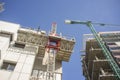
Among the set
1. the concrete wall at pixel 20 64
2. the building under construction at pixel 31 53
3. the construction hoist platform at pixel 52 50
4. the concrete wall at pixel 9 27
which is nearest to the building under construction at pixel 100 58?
the building under construction at pixel 31 53

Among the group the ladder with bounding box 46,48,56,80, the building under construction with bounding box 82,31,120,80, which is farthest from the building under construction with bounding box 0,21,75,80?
the building under construction with bounding box 82,31,120,80

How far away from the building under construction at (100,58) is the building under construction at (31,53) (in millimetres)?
5558

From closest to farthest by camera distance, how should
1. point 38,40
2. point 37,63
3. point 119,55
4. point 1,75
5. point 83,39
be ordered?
point 1,75, point 37,63, point 38,40, point 119,55, point 83,39

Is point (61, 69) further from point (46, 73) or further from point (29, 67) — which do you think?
point (29, 67)

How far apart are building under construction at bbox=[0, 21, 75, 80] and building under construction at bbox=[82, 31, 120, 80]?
18.2ft

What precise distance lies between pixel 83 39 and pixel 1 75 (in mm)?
25502

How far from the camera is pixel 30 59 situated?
23484 millimetres

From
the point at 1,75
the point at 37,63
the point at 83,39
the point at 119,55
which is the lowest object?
the point at 1,75

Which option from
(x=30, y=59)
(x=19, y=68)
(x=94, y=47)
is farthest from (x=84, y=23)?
(x=19, y=68)

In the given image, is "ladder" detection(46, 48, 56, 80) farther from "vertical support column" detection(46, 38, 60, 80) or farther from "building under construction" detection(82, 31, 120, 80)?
"building under construction" detection(82, 31, 120, 80)

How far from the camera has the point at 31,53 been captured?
24.9m

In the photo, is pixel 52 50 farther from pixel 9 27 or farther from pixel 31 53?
pixel 9 27

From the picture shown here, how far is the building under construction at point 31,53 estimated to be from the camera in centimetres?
2164

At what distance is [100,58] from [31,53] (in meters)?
14.3
